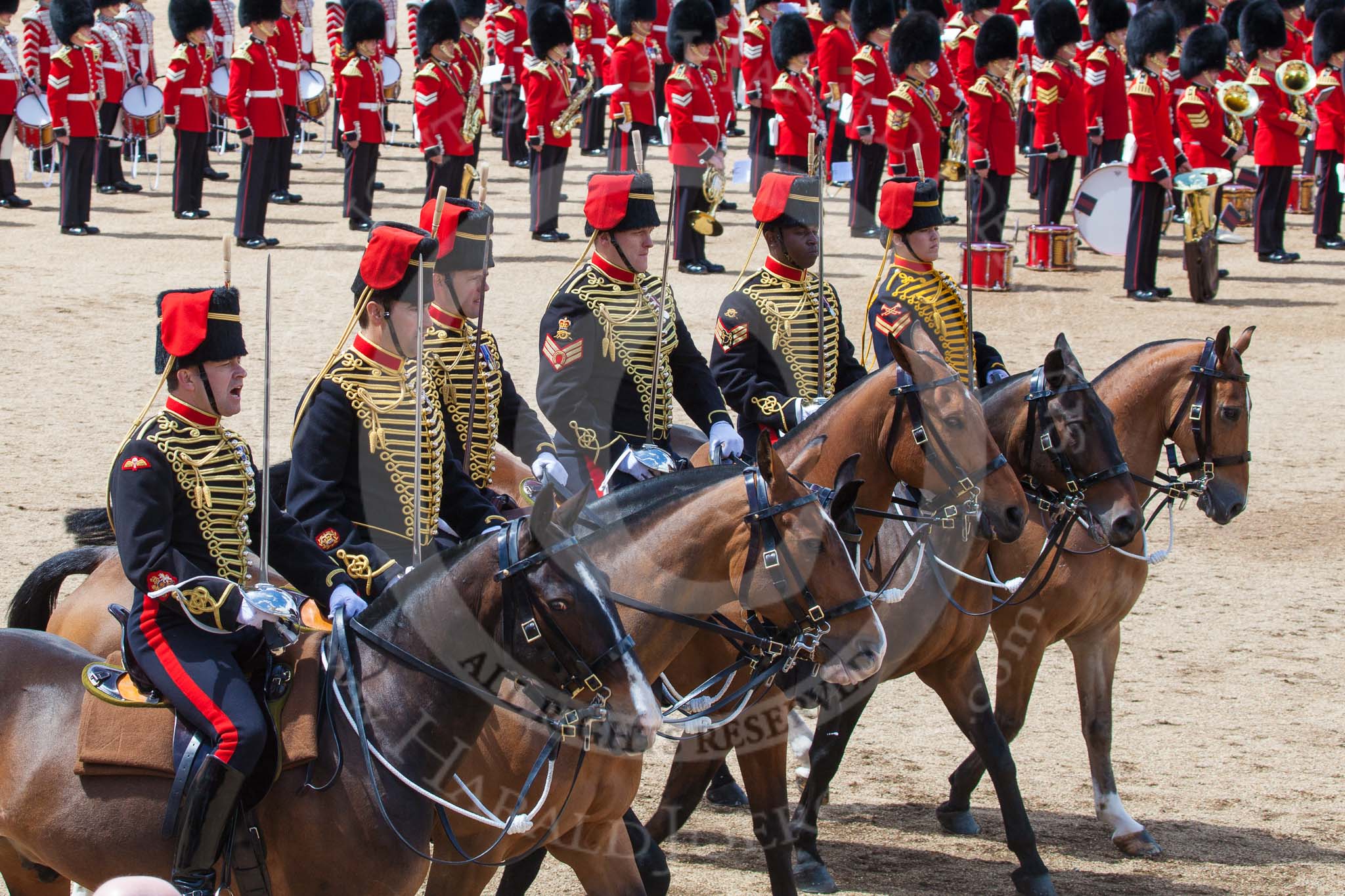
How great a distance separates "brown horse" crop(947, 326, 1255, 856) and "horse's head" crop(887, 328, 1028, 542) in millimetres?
738

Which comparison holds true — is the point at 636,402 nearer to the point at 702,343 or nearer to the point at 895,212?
A: the point at 895,212

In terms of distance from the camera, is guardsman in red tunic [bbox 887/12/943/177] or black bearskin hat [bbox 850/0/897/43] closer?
guardsman in red tunic [bbox 887/12/943/177]

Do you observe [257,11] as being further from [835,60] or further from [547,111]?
[835,60]

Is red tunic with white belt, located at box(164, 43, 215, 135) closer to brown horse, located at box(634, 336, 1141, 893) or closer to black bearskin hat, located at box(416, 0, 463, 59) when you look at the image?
black bearskin hat, located at box(416, 0, 463, 59)

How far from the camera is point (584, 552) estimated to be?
12.8 feet

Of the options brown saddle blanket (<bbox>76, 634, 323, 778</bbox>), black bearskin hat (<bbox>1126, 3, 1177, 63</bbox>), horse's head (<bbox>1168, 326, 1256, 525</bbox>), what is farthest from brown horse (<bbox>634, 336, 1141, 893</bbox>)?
black bearskin hat (<bbox>1126, 3, 1177, 63</bbox>)

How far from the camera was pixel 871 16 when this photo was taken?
1571 centimetres

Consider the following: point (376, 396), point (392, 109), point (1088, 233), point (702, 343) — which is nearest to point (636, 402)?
point (376, 396)

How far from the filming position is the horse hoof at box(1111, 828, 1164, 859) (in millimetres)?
5516

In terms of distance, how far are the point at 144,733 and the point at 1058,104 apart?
503 inches

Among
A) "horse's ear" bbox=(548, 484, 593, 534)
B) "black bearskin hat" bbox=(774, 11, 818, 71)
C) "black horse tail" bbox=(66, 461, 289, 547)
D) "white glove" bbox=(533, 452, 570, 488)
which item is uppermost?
"black bearskin hat" bbox=(774, 11, 818, 71)

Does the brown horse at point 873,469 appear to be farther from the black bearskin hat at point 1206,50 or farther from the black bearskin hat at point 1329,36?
the black bearskin hat at point 1329,36

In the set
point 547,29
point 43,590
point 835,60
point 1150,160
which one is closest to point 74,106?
point 547,29

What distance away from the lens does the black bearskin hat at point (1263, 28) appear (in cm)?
1538
